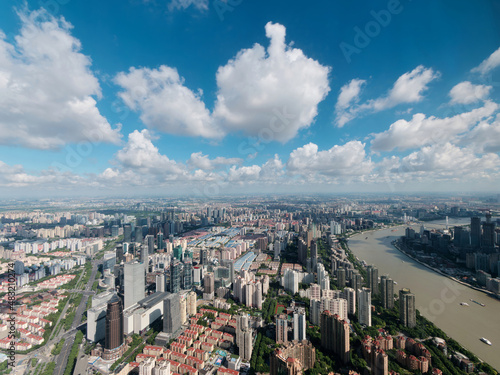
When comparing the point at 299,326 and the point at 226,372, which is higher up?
the point at 299,326

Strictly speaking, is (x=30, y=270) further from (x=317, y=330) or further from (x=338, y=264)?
(x=338, y=264)

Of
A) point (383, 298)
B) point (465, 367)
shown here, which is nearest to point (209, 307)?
point (383, 298)

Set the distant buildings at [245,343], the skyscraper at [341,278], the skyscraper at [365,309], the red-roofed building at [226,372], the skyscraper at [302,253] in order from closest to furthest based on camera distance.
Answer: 1. the red-roofed building at [226,372]
2. the distant buildings at [245,343]
3. the skyscraper at [365,309]
4. the skyscraper at [341,278]
5. the skyscraper at [302,253]

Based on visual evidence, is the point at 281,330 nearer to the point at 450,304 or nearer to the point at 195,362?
the point at 195,362

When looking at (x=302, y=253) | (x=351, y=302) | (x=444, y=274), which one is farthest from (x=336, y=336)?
(x=444, y=274)

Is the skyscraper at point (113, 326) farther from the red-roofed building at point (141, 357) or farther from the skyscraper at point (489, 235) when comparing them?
the skyscraper at point (489, 235)

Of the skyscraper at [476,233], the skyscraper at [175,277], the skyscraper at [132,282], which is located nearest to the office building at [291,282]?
the skyscraper at [175,277]
